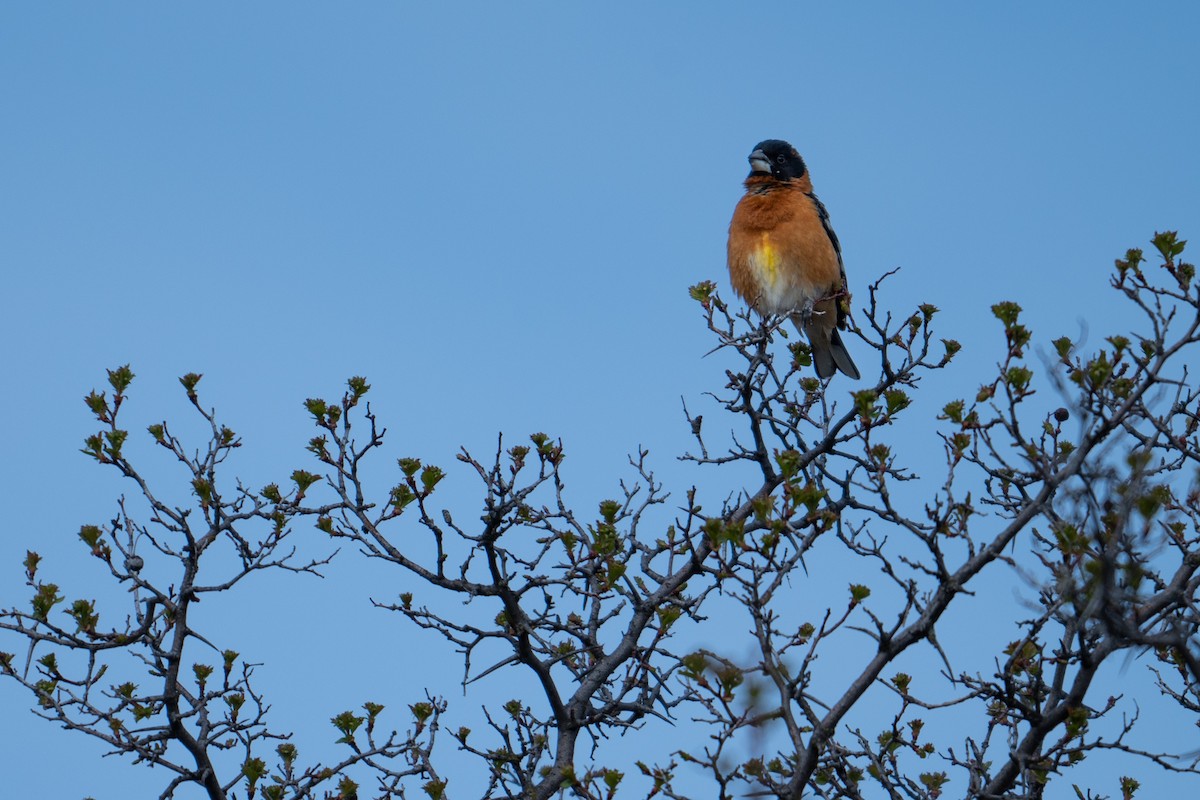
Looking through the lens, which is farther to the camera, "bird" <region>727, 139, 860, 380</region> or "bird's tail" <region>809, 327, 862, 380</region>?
"bird's tail" <region>809, 327, 862, 380</region>

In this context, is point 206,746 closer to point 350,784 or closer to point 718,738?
point 350,784

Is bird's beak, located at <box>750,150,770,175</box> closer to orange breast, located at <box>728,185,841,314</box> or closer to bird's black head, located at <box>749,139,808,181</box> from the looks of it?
bird's black head, located at <box>749,139,808,181</box>

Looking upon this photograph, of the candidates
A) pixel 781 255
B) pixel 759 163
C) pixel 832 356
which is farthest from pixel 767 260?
pixel 832 356

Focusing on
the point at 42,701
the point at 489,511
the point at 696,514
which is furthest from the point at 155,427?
the point at 696,514

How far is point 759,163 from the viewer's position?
32.6 ft

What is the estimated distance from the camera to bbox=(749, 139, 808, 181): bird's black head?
391 inches

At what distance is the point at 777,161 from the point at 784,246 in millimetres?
1032

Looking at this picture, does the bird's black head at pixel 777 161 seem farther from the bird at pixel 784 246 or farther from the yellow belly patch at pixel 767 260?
the yellow belly patch at pixel 767 260

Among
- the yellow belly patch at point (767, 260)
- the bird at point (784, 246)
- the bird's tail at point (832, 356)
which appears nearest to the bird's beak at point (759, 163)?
the bird at point (784, 246)

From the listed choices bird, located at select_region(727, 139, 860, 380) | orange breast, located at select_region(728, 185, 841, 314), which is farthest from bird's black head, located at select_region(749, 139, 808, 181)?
orange breast, located at select_region(728, 185, 841, 314)

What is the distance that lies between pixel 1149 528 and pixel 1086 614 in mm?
576

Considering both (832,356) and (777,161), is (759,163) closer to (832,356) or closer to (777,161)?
(777,161)

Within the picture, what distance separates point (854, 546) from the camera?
4719 mm

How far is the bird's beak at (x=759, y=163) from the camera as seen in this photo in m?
9.92
